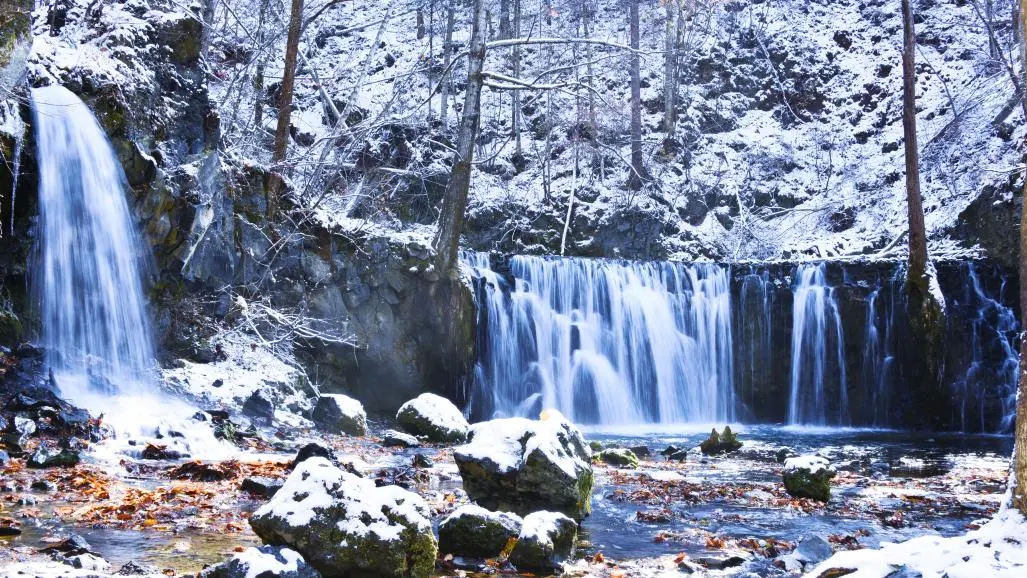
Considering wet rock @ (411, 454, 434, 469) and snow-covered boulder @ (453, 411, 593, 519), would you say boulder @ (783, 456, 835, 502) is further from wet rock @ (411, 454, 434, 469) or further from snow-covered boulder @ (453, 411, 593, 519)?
wet rock @ (411, 454, 434, 469)

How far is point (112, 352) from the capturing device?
10.2 m

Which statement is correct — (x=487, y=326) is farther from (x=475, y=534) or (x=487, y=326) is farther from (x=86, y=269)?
(x=475, y=534)

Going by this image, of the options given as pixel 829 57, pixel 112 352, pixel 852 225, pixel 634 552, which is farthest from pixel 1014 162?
pixel 112 352

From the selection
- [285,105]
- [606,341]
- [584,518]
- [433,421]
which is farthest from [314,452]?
[606,341]

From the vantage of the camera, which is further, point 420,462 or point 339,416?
point 339,416

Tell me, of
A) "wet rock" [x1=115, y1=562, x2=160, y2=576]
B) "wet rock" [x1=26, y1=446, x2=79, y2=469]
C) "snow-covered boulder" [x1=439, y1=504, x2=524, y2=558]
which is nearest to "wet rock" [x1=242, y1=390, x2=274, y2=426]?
"wet rock" [x1=26, y1=446, x2=79, y2=469]

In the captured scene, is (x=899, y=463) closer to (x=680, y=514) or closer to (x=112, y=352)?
(x=680, y=514)

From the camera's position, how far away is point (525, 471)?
5.82 metres

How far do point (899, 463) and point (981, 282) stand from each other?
25.7ft

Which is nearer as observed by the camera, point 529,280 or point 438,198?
point 529,280

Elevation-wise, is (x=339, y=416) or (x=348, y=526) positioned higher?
(x=348, y=526)

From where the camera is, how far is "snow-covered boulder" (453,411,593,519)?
19.1ft

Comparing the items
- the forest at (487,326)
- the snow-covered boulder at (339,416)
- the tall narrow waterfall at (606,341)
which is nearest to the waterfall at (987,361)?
the forest at (487,326)

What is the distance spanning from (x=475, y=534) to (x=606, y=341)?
12657mm
